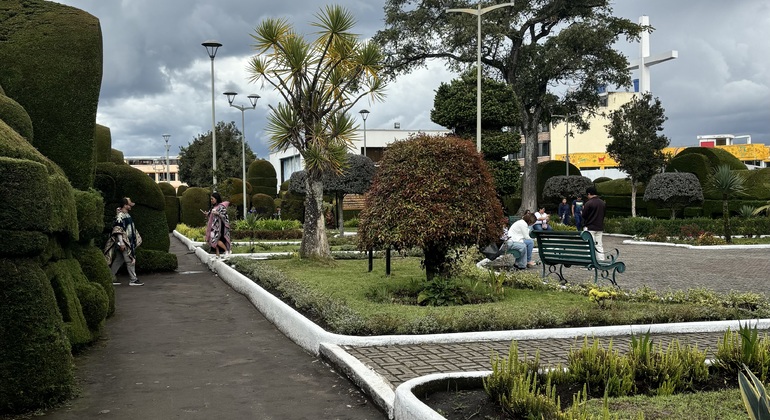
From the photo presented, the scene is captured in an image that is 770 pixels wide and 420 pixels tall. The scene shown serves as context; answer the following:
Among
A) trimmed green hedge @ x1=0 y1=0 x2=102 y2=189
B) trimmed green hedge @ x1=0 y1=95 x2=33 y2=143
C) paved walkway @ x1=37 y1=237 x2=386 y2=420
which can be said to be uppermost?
trimmed green hedge @ x1=0 y1=0 x2=102 y2=189

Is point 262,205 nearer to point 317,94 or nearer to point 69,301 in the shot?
point 317,94

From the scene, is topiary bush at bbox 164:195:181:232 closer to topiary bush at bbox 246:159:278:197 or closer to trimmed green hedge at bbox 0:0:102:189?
topiary bush at bbox 246:159:278:197

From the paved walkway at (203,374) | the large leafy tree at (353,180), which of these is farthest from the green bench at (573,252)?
the large leafy tree at (353,180)

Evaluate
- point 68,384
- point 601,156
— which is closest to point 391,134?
point 601,156

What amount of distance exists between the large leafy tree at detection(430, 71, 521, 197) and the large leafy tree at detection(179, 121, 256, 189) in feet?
100

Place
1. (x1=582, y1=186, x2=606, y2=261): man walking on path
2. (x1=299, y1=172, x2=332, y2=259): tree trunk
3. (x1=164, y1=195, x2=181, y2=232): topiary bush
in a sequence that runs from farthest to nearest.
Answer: (x1=164, y1=195, x2=181, y2=232): topiary bush, (x1=299, y1=172, x2=332, y2=259): tree trunk, (x1=582, y1=186, x2=606, y2=261): man walking on path

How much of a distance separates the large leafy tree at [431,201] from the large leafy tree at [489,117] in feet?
57.9

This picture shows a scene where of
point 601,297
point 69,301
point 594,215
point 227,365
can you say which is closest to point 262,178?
point 594,215

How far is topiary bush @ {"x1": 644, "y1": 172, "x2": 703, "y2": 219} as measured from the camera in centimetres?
2909

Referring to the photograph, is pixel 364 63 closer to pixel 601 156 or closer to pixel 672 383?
pixel 672 383

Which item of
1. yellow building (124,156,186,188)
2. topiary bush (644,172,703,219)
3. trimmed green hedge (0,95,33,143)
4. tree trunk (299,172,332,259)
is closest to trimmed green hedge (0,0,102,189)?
trimmed green hedge (0,95,33,143)

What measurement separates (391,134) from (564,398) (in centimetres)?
5771

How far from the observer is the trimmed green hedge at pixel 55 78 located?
9.86 meters

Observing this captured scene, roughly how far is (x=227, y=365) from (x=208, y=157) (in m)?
54.3
